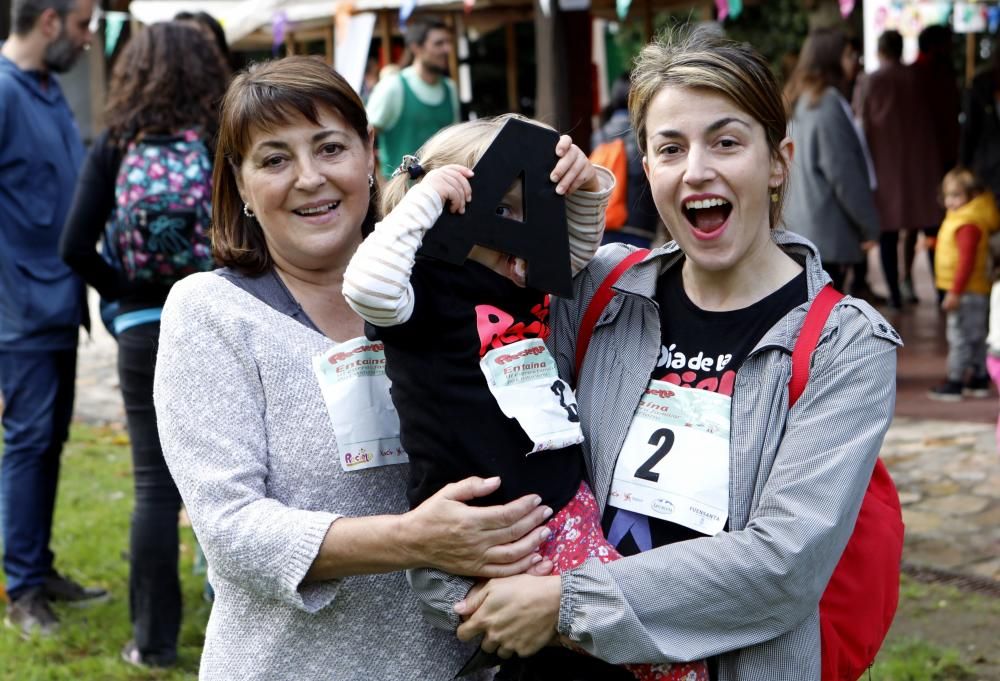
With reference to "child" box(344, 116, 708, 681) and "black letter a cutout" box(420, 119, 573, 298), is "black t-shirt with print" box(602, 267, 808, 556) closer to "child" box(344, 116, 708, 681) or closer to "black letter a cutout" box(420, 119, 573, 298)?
"child" box(344, 116, 708, 681)

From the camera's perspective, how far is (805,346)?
2072mm

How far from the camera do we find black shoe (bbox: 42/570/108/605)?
5332 millimetres

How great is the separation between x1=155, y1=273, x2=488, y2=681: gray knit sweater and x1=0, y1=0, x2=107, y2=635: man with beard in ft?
9.84

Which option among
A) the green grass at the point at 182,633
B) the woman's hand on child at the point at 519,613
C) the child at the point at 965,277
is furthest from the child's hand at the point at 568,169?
the child at the point at 965,277

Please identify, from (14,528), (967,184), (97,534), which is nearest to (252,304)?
(14,528)

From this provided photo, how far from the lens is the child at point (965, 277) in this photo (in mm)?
7660

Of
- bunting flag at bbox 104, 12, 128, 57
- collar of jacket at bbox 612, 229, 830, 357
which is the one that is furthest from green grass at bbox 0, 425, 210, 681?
bunting flag at bbox 104, 12, 128, 57

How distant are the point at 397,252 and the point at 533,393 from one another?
0.35 metres

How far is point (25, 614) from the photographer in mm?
5031

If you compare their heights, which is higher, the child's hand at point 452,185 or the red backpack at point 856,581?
the child's hand at point 452,185

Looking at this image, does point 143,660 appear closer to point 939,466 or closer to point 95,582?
point 95,582

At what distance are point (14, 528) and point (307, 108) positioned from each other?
11.2 ft

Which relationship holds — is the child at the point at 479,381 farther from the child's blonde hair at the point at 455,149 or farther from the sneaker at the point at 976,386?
the sneaker at the point at 976,386

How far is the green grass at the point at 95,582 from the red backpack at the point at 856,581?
295 cm
